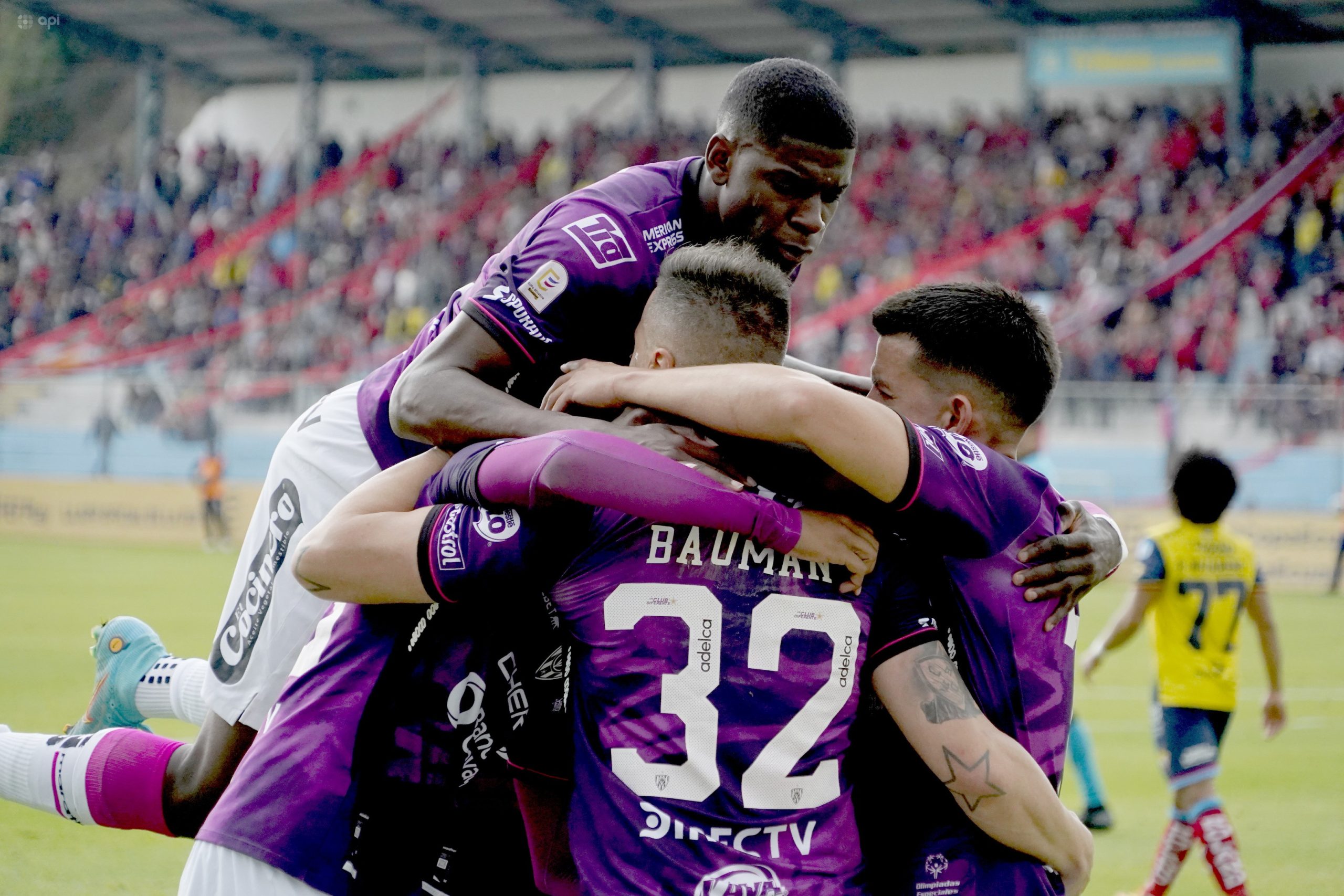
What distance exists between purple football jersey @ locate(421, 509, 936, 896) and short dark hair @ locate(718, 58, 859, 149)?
1.44 metres

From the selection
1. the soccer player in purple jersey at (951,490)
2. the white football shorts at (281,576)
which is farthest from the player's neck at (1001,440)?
the white football shorts at (281,576)

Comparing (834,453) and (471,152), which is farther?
(471,152)

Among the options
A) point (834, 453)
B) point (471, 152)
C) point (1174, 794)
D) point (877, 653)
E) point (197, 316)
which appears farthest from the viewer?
point (471, 152)

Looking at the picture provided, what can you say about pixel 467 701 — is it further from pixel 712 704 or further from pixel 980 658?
pixel 980 658

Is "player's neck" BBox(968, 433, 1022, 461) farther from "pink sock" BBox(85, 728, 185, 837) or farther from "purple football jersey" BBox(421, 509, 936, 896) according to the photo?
"pink sock" BBox(85, 728, 185, 837)

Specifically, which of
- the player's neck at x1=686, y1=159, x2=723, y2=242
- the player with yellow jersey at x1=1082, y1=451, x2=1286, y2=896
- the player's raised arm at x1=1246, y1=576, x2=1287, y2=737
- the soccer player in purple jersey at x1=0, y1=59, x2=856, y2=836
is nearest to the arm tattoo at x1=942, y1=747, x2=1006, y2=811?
the soccer player in purple jersey at x1=0, y1=59, x2=856, y2=836

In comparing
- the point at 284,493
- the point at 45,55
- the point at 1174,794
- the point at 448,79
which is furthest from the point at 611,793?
the point at 45,55

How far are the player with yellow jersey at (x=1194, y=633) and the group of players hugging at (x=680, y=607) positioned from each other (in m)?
3.26

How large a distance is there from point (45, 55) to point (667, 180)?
1613 inches

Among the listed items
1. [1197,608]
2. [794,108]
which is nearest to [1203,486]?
[1197,608]

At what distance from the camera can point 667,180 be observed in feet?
12.3

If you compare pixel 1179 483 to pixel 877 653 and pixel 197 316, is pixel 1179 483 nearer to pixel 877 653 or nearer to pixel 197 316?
pixel 877 653

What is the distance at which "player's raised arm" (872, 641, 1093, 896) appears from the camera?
8.11 ft

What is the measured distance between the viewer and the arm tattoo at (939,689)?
97.7 inches
